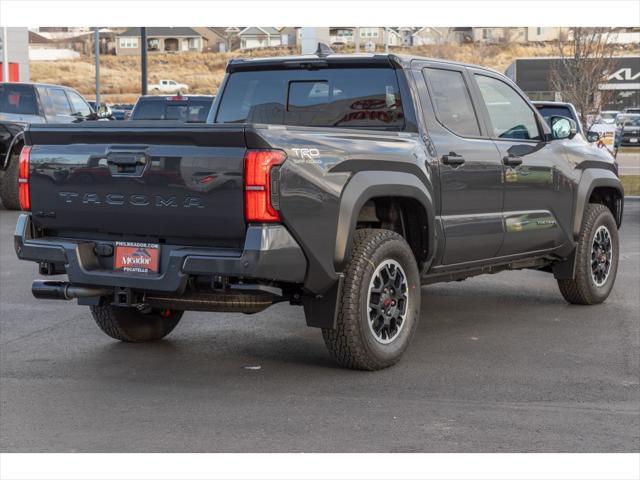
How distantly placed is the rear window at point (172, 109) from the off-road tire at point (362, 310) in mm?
12570

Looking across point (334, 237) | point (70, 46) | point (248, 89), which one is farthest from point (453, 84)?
point (70, 46)

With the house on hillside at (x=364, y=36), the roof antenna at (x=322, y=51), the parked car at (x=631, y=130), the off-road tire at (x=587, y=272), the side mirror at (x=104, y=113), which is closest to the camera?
the roof antenna at (x=322, y=51)

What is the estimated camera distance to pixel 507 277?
36.8ft

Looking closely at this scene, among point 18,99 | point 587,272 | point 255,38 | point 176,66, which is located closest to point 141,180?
point 587,272

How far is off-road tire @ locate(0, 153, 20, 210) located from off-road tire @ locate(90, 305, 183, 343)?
1009cm

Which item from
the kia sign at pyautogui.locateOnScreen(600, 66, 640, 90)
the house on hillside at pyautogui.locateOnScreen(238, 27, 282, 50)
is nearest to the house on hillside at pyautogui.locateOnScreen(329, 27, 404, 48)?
the house on hillside at pyautogui.locateOnScreen(238, 27, 282, 50)

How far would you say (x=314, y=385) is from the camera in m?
6.55

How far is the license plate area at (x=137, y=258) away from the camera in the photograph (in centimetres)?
636

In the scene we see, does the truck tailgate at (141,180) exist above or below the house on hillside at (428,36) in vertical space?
below

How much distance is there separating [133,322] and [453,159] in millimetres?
2442

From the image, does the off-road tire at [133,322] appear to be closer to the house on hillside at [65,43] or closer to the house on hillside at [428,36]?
the house on hillside at [428,36]

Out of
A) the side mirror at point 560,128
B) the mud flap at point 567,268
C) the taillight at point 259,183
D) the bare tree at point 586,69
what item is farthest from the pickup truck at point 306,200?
the bare tree at point 586,69

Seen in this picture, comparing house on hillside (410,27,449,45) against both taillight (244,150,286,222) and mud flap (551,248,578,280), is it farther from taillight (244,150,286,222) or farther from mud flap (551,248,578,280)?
taillight (244,150,286,222)

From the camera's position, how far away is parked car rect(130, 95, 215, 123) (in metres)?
19.2
